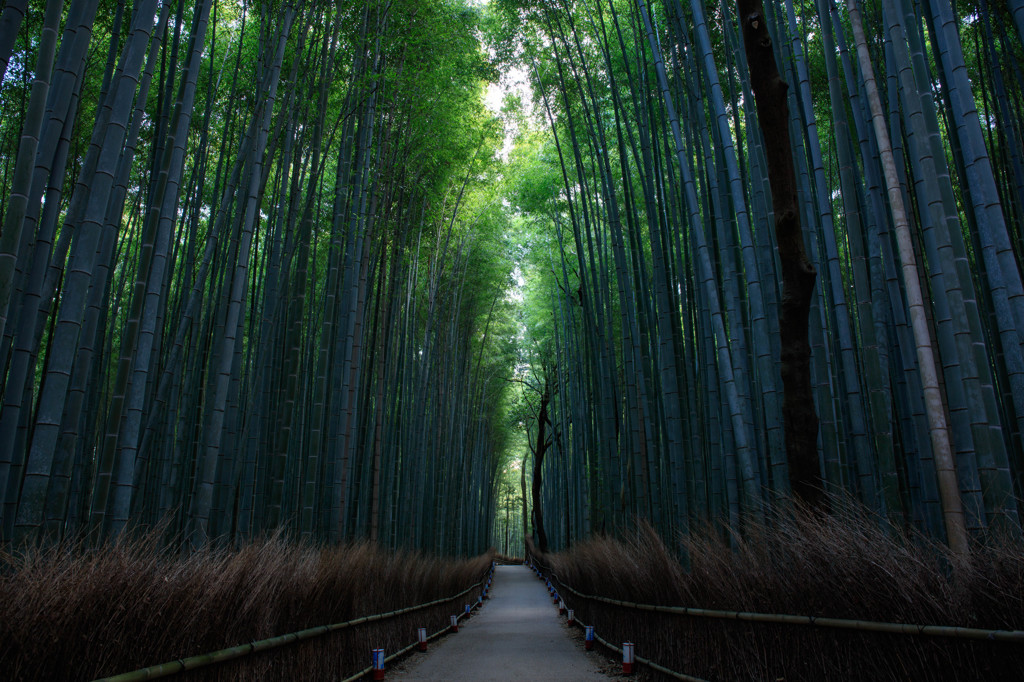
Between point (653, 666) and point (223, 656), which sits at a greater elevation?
point (223, 656)

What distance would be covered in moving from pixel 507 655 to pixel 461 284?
211 inches

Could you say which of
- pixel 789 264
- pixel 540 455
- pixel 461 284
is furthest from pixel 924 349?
pixel 540 455

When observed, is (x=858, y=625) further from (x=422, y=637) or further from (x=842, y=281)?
(x=422, y=637)

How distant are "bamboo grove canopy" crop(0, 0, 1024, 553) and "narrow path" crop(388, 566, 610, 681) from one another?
1.10 meters

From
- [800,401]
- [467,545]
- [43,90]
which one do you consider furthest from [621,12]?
[467,545]

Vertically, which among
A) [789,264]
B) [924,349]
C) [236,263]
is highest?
[236,263]

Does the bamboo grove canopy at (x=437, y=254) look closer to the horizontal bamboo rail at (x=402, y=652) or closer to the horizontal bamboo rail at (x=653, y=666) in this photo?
→ the horizontal bamboo rail at (x=653, y=666)

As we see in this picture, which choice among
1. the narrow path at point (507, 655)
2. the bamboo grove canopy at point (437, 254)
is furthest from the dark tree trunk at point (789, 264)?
the narrow path at point (507, 655)

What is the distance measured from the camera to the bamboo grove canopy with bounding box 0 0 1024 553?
6.98 ft

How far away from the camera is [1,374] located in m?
2.17

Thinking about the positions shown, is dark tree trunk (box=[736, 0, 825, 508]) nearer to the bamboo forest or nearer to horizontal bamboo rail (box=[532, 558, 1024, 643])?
the bamboo forest

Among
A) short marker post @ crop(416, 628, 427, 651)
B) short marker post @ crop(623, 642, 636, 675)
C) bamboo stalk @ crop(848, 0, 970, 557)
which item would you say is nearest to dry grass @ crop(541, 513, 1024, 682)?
bamboo stalk @ crop(848, 0, 970, 557)

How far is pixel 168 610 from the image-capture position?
1641 mm

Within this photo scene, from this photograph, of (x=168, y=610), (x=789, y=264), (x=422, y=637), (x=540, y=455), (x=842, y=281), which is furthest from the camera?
(x=540, y=455)
